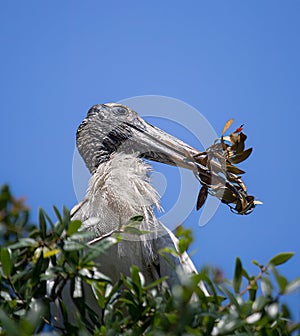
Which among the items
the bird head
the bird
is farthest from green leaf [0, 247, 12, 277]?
the bird head

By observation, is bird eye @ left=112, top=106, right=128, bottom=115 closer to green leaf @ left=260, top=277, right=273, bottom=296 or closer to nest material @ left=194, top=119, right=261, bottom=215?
nest material @ left=194, top=119, right=261, bottom=215

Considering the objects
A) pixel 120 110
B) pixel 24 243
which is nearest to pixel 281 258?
pixel 24 243

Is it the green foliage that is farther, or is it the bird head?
the bird head

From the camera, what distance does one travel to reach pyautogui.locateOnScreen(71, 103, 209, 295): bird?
3494mm

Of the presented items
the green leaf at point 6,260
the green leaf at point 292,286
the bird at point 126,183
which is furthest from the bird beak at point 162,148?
the green leaf at point 292,286

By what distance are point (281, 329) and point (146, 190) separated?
187 cm

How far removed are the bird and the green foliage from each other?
24.6 inches

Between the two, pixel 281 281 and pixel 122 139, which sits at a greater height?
pixel 122 139

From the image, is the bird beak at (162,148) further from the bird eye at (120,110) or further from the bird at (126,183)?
the bird eye at (120,110)

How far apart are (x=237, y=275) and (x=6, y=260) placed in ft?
2.15

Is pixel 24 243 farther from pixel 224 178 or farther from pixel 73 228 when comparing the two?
pixel 224 178

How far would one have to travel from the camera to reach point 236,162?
11.9ft

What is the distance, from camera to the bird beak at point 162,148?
418 centimetres

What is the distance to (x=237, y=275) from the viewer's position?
6.46ft
